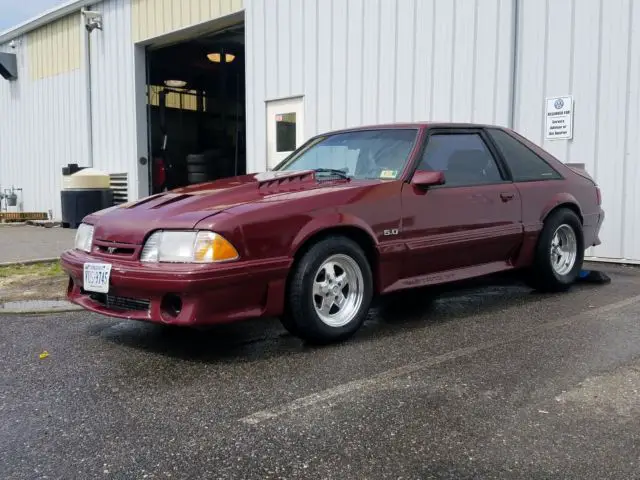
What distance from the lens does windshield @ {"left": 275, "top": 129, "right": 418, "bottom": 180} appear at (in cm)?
466

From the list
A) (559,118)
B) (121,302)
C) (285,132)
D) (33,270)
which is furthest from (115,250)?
(285,132)

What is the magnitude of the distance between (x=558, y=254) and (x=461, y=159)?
4.68 ft

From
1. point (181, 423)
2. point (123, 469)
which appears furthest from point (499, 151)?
point (123, 469)

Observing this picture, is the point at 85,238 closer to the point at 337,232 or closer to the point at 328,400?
the point at 337,232

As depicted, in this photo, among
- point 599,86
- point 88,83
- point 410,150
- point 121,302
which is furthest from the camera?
point 88,83

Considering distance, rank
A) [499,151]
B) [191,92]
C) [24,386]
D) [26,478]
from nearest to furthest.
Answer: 1. [26,478]
2. [24,386]
3. [499,151]
4. [191,92]

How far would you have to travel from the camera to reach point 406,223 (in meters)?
4.39

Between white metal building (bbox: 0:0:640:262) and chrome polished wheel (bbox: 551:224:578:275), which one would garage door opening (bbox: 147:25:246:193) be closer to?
white metal building (bbox: 0:0:640:262)

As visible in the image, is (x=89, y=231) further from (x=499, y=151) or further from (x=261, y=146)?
(x=261, y=146)

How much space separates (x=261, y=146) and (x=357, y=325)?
6812mm

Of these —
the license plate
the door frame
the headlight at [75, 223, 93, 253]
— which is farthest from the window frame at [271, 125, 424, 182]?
the door frame

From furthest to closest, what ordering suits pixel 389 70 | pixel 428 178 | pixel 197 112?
1. pixel 197 112
2. pixel 389 70
3. pixel 428 178

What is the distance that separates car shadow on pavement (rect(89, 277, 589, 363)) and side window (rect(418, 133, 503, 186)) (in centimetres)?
100

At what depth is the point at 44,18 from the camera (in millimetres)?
15297
